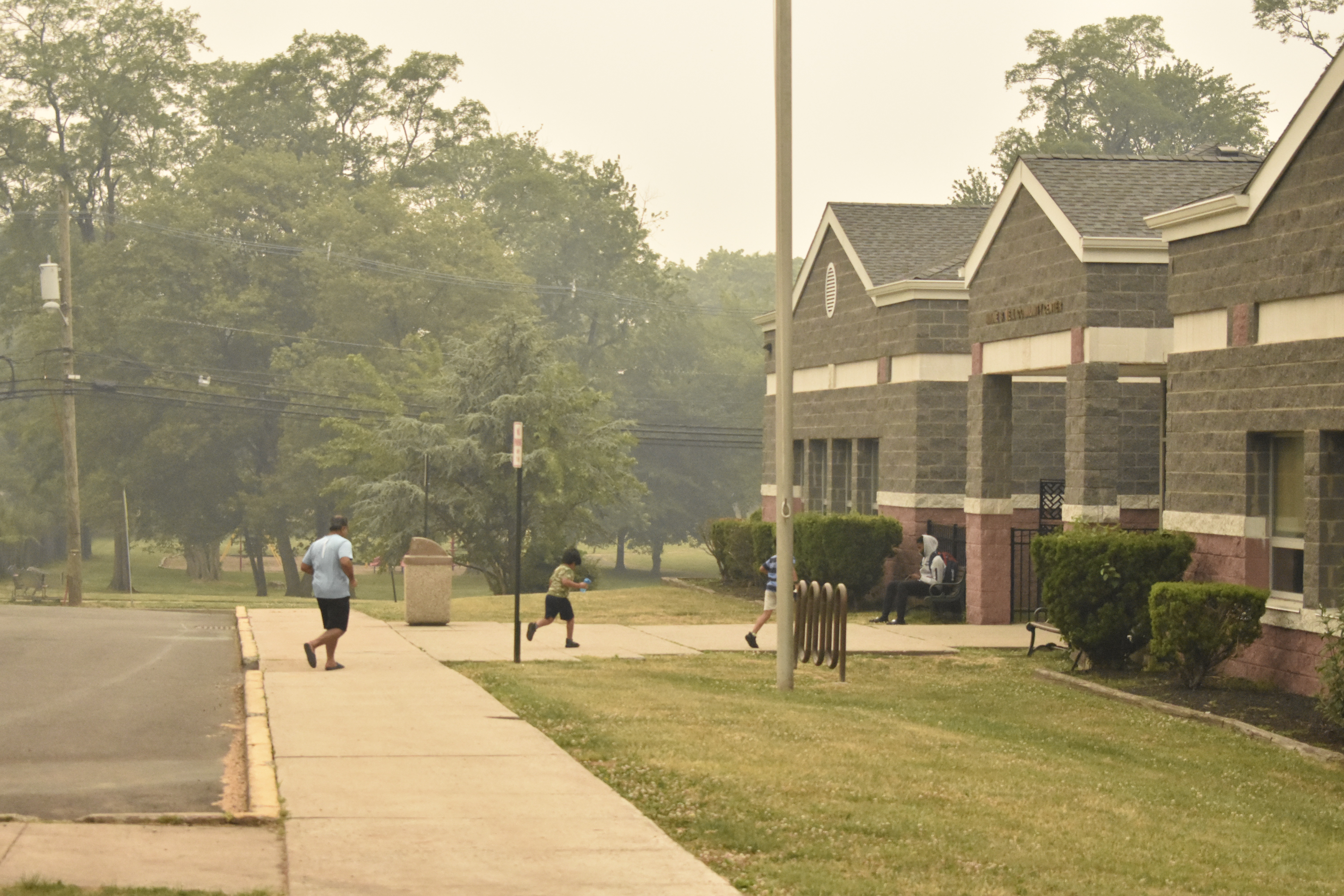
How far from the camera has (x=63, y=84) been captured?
6538cm

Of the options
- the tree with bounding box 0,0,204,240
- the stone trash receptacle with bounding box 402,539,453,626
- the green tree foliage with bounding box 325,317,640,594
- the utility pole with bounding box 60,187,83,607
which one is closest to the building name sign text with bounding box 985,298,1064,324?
the stone trash receptacle with bounding box 402,539,453,626

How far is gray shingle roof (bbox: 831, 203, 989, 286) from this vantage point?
92.7 feet

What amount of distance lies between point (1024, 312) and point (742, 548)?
11.1 meters

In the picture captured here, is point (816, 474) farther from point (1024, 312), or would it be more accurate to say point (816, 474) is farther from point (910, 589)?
point (1024, 312)

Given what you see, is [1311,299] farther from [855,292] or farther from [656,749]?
[855,292]

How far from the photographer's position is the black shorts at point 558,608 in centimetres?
1934

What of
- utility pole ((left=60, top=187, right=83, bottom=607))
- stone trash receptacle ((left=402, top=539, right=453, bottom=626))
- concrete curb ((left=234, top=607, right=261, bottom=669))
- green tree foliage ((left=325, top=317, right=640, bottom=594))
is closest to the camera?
concrete curb ((left=234, top=607, right=261, bottom=669))

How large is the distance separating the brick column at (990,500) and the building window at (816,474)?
24.9 ft

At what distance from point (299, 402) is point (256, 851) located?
5406cm

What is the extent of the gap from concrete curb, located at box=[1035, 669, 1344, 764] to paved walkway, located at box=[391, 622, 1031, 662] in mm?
2717

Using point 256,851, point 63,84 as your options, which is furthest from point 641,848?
point 63,84

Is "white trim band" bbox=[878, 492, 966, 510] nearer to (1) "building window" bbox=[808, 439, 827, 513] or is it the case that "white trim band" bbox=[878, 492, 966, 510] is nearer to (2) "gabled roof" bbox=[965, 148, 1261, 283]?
(2) "gabled roof" bbox=[965, 148, 1261, 283]

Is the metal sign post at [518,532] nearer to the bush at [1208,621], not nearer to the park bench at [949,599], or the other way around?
the bush at [1208,621]

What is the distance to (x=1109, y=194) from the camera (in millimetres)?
21969
